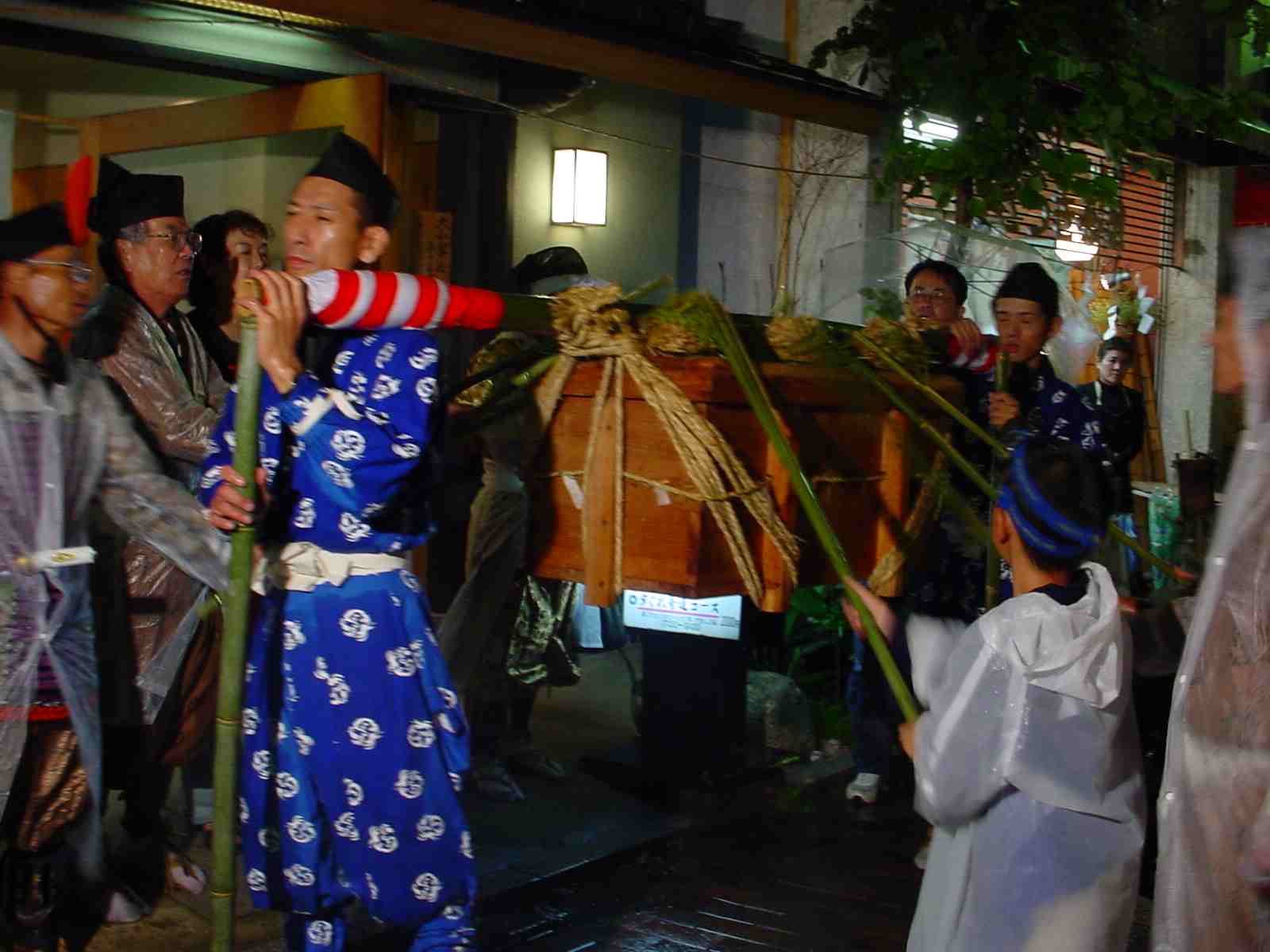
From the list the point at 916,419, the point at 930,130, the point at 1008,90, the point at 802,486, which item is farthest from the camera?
the point at 930,130

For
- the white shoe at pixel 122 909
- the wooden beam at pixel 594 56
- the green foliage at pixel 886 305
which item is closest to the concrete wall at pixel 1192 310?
the wooden beam at pixel 594 56

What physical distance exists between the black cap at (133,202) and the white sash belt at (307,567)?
1.65 meters

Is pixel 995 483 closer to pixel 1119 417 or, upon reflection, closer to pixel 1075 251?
pixel 1119 417

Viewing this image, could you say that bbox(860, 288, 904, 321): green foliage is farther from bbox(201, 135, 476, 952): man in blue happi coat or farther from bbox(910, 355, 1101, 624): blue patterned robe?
bbox(201, 135, 476, 952): man in blue happi coat

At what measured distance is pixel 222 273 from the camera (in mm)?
A: 5145

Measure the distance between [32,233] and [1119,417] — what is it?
592cm

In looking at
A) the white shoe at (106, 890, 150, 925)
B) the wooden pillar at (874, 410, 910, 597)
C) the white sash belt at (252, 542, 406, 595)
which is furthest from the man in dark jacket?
the white shoe at (106, 890, 150, 925)

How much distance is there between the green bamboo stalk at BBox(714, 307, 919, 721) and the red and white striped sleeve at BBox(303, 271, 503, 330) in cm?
91

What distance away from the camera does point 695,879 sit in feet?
17.9

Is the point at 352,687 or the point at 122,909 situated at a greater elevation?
the point at 352,687

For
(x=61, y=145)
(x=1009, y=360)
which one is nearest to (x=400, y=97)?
(x=61, y=145)

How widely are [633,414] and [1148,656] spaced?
1625mm

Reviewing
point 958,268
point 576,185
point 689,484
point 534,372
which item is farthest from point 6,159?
point 958,268

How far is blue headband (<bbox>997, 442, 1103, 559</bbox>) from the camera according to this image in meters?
3.24
